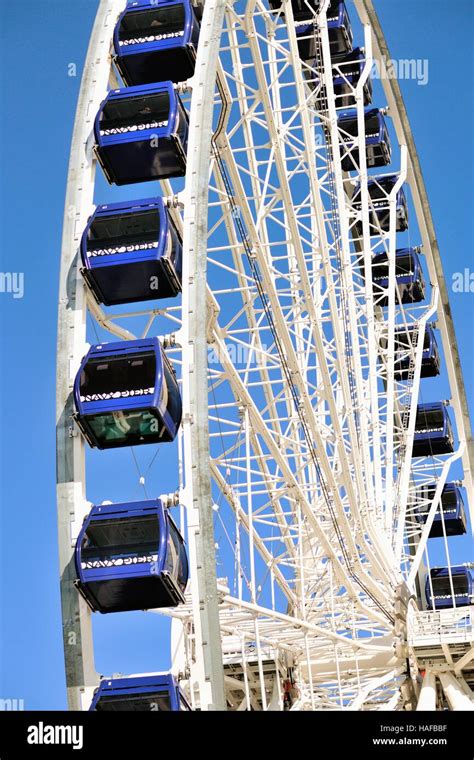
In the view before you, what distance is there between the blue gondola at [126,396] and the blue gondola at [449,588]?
28.2 m

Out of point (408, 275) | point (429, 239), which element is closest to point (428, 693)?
point (408, 275)

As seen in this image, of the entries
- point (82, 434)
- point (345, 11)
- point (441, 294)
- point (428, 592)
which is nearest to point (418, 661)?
point (428, 592)

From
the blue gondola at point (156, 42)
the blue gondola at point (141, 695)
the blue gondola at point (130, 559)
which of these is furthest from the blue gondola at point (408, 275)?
the blue gondola at point (141, 695)

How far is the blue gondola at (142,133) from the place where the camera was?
2044 cm

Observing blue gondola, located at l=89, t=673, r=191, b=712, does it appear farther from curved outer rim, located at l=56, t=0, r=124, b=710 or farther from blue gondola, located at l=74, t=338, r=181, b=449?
blue gondola, located at l=74, t=338, r=181, b=449

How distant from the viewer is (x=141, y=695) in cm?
1634

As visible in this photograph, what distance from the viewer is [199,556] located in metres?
17.5

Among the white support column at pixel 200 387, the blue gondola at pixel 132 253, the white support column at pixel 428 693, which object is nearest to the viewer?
the white support column at pixel 200 387

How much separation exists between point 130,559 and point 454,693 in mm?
21212

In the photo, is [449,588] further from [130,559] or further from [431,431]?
[130,559]

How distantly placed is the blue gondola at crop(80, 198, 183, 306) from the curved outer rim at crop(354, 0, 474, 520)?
1769 centimetres

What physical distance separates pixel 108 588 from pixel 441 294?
86.7 feet

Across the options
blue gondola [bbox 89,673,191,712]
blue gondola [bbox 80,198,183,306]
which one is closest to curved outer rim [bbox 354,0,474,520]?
blue gondola [bbox 80,198,183,306]

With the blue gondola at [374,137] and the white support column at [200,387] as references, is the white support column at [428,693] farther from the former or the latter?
the white support column at [200,387]
